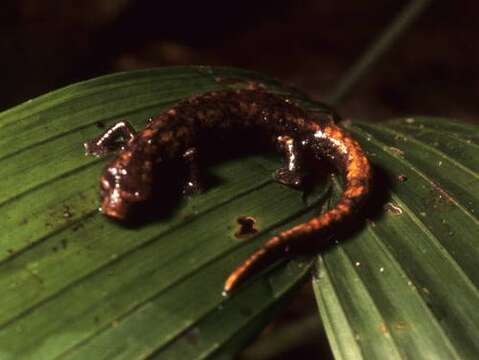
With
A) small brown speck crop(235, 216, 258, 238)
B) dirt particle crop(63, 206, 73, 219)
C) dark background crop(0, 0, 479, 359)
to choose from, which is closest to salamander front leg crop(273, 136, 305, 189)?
small brown speck crop(235, 216, 258, 238)

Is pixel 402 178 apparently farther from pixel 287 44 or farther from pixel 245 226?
pixel 287 44

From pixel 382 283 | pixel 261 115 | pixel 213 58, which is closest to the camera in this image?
pixel 382 283

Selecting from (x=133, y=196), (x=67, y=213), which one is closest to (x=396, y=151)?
(x=133, y=196)

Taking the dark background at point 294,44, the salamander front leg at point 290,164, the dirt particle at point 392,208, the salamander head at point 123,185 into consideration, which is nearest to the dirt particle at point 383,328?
the dirt particle at point 392,208

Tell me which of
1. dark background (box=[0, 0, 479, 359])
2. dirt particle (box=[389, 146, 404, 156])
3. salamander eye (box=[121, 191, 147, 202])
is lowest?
dirt particle (box=[389, 146, 404, 156])

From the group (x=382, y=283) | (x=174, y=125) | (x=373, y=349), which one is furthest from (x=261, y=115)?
(x=373, y=349)

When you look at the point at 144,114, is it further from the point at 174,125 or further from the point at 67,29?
the point at 67,29

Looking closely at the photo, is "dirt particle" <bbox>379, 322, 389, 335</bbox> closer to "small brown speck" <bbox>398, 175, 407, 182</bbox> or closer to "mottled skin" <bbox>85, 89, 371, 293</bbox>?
"mottled skin" <bbox>85, 89, 371, 293</bbox>

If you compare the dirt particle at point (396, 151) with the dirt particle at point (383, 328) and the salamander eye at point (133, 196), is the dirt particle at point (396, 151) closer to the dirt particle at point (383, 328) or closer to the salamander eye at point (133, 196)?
the dirt particle at point (383, 328)
